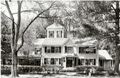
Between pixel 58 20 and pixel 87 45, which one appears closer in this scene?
pixel 58 20

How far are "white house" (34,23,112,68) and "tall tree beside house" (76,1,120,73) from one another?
10.6m

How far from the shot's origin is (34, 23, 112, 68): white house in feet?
173

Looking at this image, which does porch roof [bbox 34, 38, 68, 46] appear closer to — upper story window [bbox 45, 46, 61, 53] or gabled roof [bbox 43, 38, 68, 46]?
gabled roof [bbox 43, 38, 68, 46]

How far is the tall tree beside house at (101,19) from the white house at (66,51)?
34.8ft

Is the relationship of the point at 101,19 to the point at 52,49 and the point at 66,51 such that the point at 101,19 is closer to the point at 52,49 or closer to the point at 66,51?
the point at 66,51

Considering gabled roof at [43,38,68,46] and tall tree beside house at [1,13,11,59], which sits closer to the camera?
tall tree beside house at [1,13,11,59]

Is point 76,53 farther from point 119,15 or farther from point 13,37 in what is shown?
point 13,37

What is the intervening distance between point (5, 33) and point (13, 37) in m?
12.8

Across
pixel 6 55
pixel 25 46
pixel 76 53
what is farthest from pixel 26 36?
pixel 76 53

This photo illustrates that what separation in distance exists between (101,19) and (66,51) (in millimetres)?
15521

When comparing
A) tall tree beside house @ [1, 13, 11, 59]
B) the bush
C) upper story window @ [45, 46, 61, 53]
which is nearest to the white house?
upper story window @ [45, 46, 61, 53]

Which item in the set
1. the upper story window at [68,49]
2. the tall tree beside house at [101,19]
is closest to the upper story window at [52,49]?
the upper story window at [68,49]

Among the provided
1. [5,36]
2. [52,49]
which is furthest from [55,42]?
[5,36]

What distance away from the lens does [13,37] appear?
3262 cm
